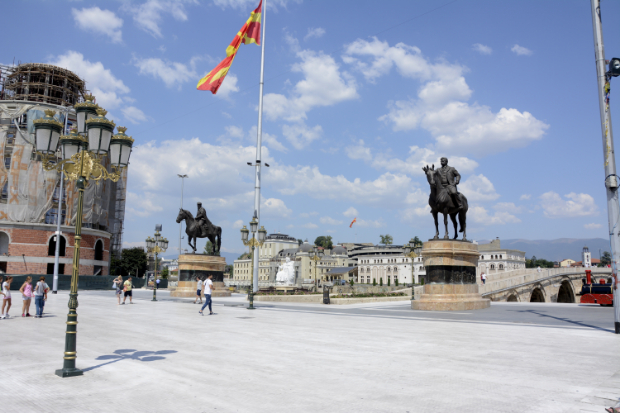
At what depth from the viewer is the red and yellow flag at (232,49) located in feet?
101

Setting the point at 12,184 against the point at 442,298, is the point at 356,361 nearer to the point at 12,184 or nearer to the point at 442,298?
the point at 442,298

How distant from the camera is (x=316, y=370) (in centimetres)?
741

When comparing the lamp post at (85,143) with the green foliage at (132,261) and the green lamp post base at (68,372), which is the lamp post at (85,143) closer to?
the green lamp post base at (68,372)

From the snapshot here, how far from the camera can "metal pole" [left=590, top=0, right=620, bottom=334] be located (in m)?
12.0

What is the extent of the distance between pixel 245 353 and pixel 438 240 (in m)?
13.4

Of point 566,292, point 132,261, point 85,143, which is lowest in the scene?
point 566,292

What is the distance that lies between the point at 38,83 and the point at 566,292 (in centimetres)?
8000

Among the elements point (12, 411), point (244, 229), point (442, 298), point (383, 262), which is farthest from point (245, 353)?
point (383, 262)

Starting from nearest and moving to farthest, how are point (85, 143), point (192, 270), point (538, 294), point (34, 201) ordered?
point (85, 143) → point (192, 270) → point (538, 294) → point (34, 201)

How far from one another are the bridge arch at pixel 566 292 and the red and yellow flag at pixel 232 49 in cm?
4777

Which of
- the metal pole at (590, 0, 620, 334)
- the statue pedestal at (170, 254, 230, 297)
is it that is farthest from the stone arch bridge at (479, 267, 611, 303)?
the metal pole at (590, 0, 620, 334)

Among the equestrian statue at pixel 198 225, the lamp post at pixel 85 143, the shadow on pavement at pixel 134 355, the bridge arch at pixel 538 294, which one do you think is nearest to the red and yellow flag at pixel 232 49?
the equestrian statue at pixel 198 225

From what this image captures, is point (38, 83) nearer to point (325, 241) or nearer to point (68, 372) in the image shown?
point (68, 372)

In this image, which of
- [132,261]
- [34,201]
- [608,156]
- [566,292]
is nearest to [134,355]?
[608,156]
